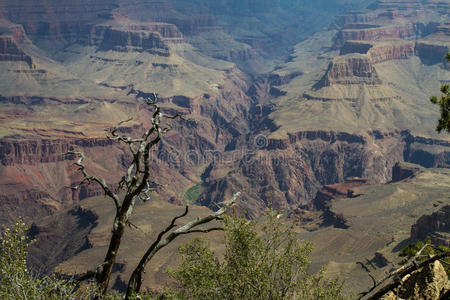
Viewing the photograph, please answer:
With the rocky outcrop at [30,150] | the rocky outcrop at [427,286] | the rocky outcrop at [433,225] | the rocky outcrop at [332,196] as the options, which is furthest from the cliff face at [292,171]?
the rocky outcrop at [427,286]

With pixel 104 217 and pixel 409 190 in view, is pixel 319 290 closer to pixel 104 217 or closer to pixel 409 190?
pixel 104 217

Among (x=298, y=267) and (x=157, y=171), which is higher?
(x=298, y=267)

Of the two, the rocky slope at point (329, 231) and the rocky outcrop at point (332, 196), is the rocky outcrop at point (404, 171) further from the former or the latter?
the rocky outcrop at point (332, 196)

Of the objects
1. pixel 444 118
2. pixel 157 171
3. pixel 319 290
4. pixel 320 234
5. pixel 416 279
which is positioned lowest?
pixel 157 171

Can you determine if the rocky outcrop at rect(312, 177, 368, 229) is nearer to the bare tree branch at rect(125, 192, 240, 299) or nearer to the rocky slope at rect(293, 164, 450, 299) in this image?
the rocky slope at rect(293, 164, 450, 299)

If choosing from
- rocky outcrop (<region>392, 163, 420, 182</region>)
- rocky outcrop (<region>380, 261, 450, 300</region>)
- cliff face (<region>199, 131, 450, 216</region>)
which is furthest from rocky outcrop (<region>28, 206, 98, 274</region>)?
rocky outcrop (<region>392, 163, 420, 182</region>)

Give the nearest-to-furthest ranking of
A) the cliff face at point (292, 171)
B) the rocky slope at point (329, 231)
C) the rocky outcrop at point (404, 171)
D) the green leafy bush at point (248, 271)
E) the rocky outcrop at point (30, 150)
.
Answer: the green leafy bush at point (248, 271) < the rocky slope at point (329, 231) < the rocky outcrop at point (404, 171) < the rocky outcrop at point (30, 150) < the cliff face at point (292, 171)

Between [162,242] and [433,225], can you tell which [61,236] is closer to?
[433,225]

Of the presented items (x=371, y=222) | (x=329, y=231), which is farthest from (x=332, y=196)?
(x=329, y=231)

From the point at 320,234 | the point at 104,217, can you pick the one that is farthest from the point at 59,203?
the point at 320,234
